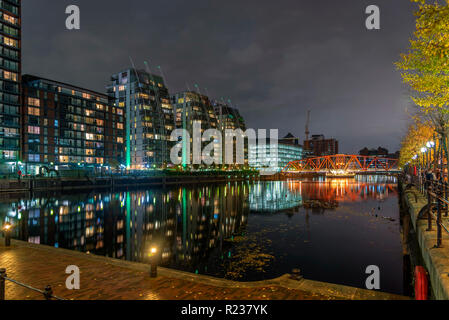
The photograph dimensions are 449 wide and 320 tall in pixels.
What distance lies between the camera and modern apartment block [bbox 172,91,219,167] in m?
170

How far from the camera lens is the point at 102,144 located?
12912 centimetres

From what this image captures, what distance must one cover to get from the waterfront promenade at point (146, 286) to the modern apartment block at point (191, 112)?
15163cm

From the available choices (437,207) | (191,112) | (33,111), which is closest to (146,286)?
(437,207)

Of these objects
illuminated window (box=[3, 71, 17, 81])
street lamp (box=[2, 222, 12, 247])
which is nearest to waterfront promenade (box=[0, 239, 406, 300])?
street lamp (box=[2, 222, 12, 247])

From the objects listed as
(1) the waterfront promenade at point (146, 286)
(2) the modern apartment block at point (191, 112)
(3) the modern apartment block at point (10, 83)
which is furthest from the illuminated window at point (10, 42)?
(1) the waterfront promenade at point (146, 286)

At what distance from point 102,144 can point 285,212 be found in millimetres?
110148

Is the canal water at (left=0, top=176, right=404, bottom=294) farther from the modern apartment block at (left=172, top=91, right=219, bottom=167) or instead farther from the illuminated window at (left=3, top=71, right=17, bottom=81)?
the modern apartment block at (left=172, top=91, right=219, bottom=167)

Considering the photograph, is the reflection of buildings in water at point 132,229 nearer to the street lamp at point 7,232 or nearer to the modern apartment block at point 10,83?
the street lamp at point 7,232

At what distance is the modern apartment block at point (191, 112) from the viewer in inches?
6673

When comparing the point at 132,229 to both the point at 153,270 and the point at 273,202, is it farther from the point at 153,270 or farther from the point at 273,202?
the point at 273,202

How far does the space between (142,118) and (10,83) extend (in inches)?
2220

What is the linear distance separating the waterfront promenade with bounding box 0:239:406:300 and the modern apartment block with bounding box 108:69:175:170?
13152cm

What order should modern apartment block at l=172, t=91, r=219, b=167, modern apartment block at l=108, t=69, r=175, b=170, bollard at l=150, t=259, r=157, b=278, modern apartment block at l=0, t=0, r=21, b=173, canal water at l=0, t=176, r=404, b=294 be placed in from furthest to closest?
modern apartment block at l=172, t=91, r=219, b=167 → modern apartment block at l=108, t=69, r=175, b=170 → modern apartment block at l=0, t=0, r=21, b=173 → canal water at l=0, t=176, r=404, b=294 → bollard at l=150, t=259, r=157, b=278
